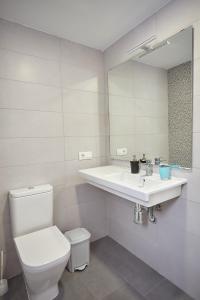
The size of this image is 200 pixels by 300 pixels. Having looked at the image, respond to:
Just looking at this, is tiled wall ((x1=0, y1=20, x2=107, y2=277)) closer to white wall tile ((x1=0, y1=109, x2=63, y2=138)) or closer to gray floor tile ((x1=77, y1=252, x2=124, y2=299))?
white wall tile ((x1=0, y1=109, x2=63, y2=138))

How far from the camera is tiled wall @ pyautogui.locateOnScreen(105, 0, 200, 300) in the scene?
49.7 inches

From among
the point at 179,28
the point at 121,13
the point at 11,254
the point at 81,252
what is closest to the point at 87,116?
the point at 121,13

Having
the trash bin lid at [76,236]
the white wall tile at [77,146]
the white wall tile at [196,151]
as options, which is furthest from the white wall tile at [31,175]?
Answer: the white wall tile at [196,151]

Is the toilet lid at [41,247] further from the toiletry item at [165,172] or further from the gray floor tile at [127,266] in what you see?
the toiletry item at [165,172]

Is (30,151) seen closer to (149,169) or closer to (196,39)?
(149,169)

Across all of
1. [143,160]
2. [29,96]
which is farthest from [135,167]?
[29,96]

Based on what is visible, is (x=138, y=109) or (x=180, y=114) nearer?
(x=180, y=114)

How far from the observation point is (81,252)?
5.65 ft

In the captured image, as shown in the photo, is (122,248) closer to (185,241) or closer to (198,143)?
(185,241)

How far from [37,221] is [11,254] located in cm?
41

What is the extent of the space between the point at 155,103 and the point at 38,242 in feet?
5.18

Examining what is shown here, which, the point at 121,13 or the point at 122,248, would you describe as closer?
the point at 121,13

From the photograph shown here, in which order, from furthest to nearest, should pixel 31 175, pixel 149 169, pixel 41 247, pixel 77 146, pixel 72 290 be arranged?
1. pixel 77 146
2. pixel 31 175
3. pixel 149 169
4. pixel 72 290
5. pixel 41 247

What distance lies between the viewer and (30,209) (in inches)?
60.7
